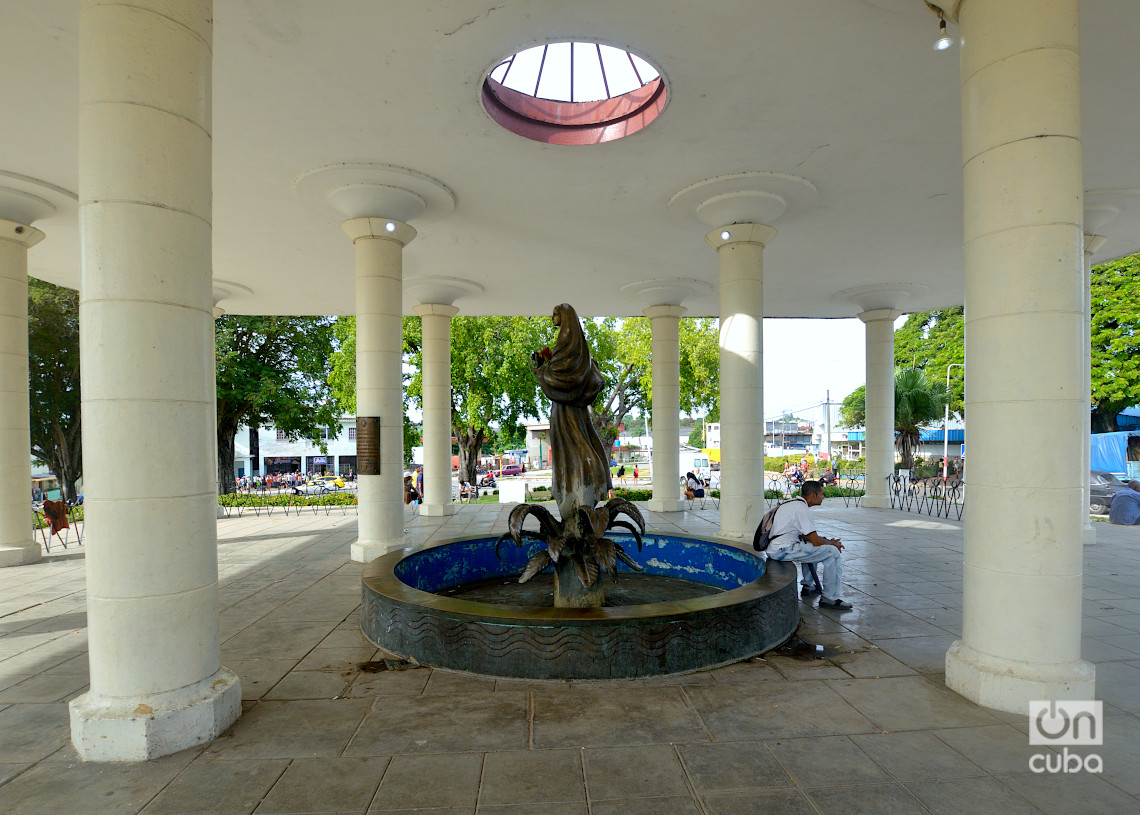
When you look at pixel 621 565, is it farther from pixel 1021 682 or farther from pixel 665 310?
pixel 665 310

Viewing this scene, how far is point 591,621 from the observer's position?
16.7 ft

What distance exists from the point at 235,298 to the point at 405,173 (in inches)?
413

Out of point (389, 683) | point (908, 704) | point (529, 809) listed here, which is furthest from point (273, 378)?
point (908, 704)

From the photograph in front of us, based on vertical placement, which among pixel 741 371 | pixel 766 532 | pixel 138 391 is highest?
pixel 741 371

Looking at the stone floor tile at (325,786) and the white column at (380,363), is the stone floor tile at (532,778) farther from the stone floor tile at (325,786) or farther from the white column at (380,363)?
the white column at (380,363)

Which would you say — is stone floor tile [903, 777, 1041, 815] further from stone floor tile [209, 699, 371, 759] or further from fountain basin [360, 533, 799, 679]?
stone floor tile [209, 699, 371, 759]

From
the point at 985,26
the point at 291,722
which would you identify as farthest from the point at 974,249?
the point at 291,722

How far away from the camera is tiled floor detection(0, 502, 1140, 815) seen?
11.4 feet

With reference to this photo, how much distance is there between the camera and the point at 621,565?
935cm

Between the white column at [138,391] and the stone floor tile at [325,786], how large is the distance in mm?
937

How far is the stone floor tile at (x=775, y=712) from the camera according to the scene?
427 cm

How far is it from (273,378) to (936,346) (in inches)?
1499

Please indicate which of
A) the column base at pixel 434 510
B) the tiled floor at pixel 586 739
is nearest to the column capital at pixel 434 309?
the column base at pixel 434 510

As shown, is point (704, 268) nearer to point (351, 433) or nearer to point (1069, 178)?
point (1069, 178)
